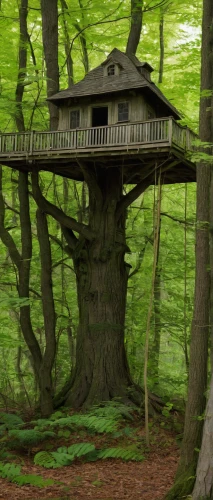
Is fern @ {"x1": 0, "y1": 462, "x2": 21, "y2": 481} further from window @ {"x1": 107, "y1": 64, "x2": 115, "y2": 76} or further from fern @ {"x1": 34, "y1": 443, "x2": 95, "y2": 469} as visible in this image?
window @ {"x1": 107, "y1": 64, "x2": 115, "y2": 76}

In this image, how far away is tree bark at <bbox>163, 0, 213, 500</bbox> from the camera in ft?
27.9

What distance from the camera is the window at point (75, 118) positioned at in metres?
13.8

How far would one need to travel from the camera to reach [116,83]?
1298 centimetres

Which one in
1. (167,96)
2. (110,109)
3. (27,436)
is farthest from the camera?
(167,96)

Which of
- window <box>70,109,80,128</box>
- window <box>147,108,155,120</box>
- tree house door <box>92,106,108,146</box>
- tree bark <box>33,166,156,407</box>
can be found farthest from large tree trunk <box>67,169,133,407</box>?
window <box>147,108,155,120</box>

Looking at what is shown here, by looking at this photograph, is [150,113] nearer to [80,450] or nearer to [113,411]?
[113,411]

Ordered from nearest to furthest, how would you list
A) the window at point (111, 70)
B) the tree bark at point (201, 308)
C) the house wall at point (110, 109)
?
the tree bark at point (201, 308) → the house wall at point (110, 109) → the window at point (111, 70)

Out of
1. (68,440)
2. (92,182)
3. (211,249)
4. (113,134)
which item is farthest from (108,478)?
(113,134)

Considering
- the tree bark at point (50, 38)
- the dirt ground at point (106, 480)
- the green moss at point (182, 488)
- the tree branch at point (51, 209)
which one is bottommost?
the dirt ground at point (106, 480)

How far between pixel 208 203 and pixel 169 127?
2.96 m

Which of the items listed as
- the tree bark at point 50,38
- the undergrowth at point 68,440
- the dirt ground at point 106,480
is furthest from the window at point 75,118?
the dirt ground at point 106,480

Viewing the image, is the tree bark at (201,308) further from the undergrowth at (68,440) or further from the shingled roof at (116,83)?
the shingled roof at (116,83)

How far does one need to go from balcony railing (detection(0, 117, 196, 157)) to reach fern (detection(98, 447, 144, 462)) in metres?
6.70

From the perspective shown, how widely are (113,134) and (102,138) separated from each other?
28 centimetres
